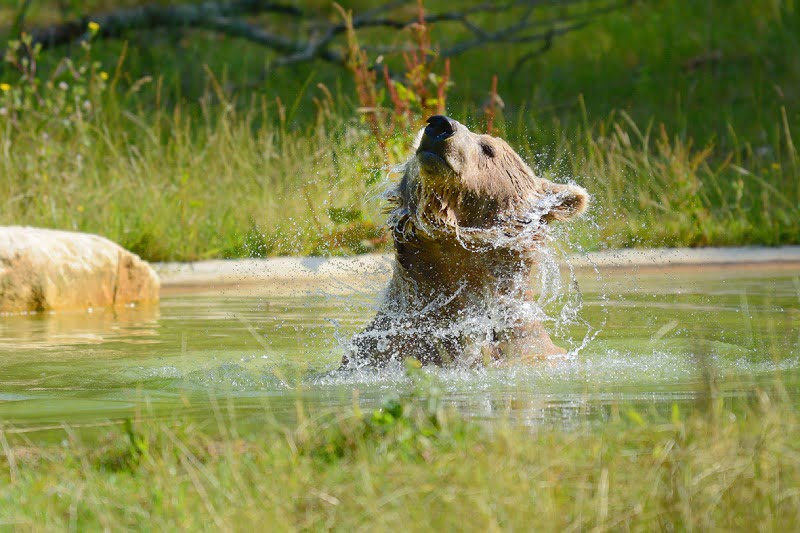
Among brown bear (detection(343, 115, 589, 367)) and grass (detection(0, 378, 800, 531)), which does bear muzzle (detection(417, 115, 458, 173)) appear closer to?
brown bear (detection(343, 115, 589, 367))

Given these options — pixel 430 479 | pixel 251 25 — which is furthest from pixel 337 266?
pixel 430 479

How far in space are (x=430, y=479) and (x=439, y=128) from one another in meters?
2.62

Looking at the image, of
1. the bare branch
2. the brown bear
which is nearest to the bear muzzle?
the brown bear

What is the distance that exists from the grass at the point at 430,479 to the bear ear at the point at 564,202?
2555 mm

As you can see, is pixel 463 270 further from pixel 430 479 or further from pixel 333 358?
pixel 430 479

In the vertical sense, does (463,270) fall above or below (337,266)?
above

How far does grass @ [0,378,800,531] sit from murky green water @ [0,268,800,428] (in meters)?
0.27

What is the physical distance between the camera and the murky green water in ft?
16.3

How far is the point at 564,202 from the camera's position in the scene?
20.7 ft

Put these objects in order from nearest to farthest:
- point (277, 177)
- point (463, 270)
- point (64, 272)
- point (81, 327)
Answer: point (463, 270)
point (81, 327)
point (64, 272)
point (277, 177)

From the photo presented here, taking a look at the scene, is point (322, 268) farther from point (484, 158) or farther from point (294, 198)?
point (484, 158)

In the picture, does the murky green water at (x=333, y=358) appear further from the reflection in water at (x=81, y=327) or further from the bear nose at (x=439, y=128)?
the bear nose at (x=439, y=128)

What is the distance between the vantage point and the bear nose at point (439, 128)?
17.9 ft

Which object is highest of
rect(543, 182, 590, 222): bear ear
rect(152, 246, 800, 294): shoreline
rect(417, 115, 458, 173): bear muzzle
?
rect(417, 115, 458, 173): bear muzzle
